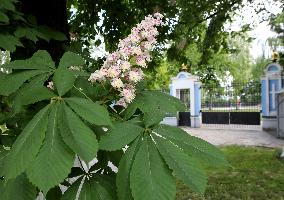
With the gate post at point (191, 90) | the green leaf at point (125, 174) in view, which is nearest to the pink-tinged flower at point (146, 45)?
the green leaf at point (125, 174)

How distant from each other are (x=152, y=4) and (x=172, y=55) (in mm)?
1657

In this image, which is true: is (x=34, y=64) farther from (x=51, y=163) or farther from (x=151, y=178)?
(x=151, y=178)

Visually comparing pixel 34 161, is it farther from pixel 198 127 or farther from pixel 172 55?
pixel 198 127

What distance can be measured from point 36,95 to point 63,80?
0.34 feet

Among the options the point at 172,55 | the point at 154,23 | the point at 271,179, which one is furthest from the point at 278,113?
the point at 154,23

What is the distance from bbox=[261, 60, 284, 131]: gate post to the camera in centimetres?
1642

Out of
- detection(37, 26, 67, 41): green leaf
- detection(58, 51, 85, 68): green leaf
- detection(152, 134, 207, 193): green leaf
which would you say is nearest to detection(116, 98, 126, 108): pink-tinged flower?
detection(58, 51, 85, 68): green leaf

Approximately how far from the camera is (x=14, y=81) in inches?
55.2

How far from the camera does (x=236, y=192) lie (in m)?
6.32

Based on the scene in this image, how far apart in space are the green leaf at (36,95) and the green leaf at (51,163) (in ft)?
0.83

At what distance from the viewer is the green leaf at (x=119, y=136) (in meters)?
1.09

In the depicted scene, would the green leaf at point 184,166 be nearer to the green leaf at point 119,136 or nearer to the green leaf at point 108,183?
the green leaf at point 119,136

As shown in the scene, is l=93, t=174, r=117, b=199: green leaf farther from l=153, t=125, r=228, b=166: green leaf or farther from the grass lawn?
the grass lawn

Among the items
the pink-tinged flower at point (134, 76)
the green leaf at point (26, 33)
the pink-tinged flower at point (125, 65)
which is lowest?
the pink-tinged flower at point (134, 76)
